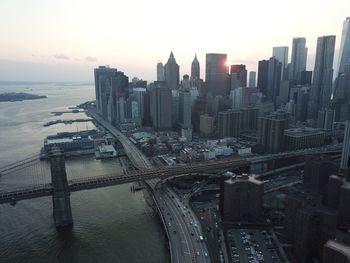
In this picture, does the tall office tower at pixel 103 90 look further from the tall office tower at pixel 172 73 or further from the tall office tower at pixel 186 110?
the tall office tower at pixel 186 110

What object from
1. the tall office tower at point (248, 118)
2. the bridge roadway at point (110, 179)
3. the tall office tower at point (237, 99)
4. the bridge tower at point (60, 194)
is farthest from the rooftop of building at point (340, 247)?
the tall office tower at point (237, 99)

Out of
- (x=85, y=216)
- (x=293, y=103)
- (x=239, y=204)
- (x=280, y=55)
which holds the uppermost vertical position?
(x=280, y=55)

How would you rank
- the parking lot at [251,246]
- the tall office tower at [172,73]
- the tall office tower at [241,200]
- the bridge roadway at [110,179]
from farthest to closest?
the tall office tower at [172,73] → the bridge roadway at [110,179] → the tall office tower at [241,200] → the parking lot at [251,246]

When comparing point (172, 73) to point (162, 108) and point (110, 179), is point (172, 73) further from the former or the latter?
point (110, 179)

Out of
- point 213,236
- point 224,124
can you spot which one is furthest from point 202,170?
point 224,124

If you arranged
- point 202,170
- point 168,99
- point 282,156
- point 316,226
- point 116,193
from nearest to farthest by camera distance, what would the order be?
point 316,226
point 116,193
point 202,170
point 282,156
point 168,99

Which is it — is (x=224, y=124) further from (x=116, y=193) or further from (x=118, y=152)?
(x=116, y=193)

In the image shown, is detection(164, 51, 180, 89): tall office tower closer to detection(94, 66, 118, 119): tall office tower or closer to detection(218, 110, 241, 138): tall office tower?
detection(94, 66, 118, 119): tall office tower

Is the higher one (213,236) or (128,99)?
(128,99)

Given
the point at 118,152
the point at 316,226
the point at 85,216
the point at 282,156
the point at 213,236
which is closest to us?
the point at 316,226
